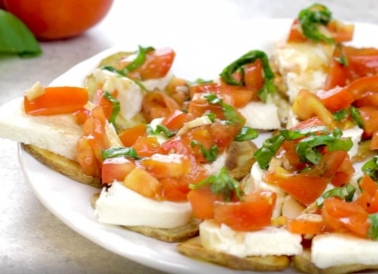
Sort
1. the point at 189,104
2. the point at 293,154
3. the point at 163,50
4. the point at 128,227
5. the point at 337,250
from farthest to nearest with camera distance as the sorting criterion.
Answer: the point at 163,50 < the point at 189,104 < the point at 293,154 < the point at 128,227 < the point at 337,250

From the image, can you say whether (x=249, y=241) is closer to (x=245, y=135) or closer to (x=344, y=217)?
(x=344, y=217)

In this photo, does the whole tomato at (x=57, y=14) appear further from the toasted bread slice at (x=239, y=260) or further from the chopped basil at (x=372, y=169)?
the toasted bread slice at (x=239, y=260)

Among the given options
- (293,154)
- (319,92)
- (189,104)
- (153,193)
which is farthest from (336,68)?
(153,193)

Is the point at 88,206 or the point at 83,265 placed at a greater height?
the point at 88,206

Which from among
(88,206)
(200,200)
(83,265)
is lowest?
(83,265)

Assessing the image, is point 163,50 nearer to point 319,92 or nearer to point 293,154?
point 319,92

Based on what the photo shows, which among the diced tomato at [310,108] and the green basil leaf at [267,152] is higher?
the green basil leaf at [267,152]

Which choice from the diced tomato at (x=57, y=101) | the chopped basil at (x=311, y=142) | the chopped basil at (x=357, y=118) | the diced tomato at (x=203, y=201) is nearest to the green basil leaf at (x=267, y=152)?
the chopped basil at (x=311, y=142)

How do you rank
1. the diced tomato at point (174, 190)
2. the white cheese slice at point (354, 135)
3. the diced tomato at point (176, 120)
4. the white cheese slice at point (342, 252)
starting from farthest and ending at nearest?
the white cheese slice at point (354, 135) < the diced tomato at point (176, 120) < the diced tomato at point (174, 190) < the white cheese slice at point (342, 252)
